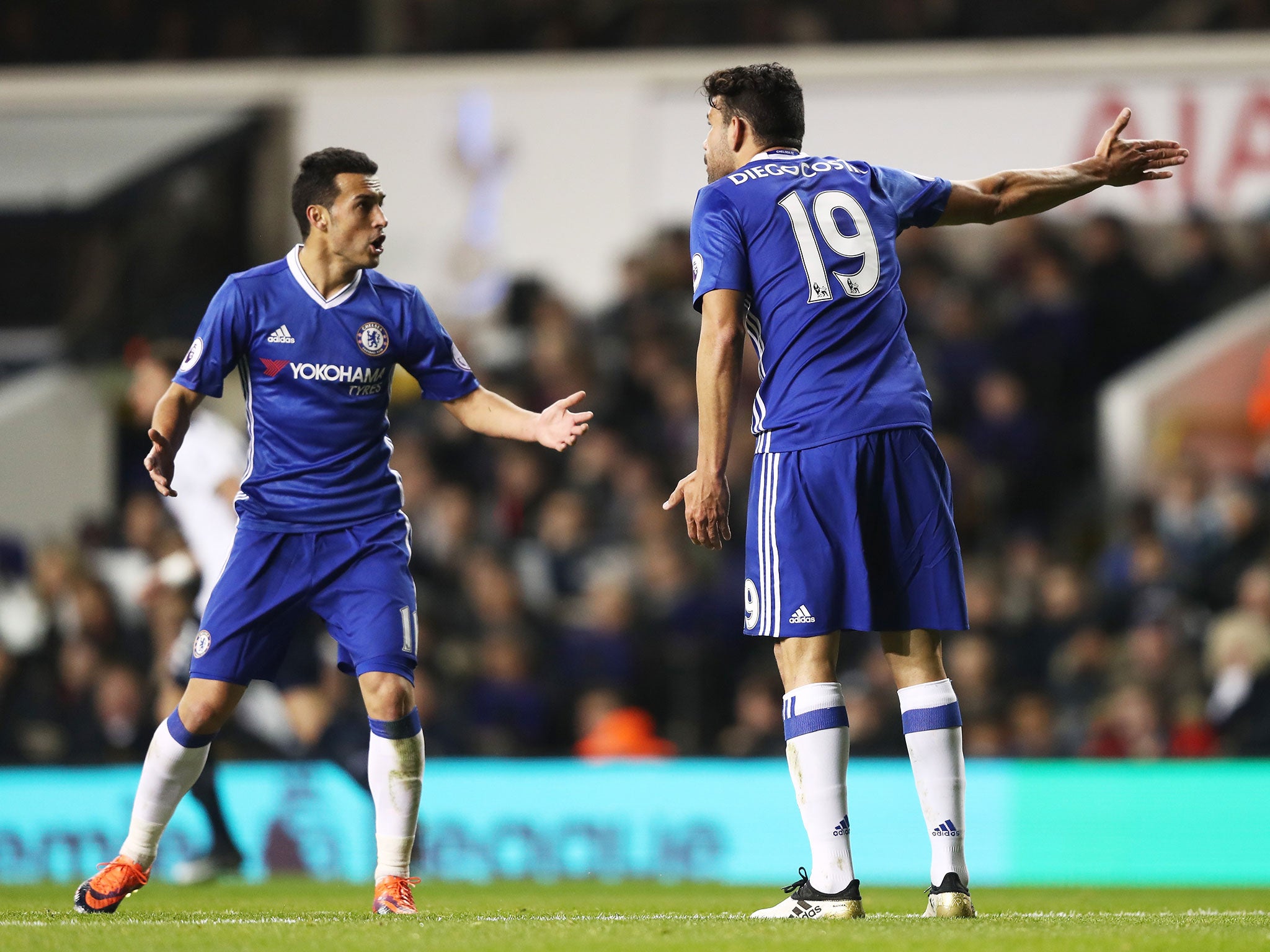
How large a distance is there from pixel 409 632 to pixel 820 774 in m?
1.49

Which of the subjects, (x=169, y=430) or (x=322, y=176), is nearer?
(x=169, y=430)

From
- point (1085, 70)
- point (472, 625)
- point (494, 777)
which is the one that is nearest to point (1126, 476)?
point (1085, 70)

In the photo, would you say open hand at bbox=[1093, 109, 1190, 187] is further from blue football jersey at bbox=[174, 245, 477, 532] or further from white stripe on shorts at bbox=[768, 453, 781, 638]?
blue football jersey at bbox=[174, 245, 477, 532]

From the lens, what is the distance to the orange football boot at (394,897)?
5.51m

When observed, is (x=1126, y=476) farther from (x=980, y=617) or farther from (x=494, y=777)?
(x=494, y=777)

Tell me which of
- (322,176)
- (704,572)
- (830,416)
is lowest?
(704,572)

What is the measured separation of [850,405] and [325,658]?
7.37 meters

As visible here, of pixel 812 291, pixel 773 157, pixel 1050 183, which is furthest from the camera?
pixel 1050 183

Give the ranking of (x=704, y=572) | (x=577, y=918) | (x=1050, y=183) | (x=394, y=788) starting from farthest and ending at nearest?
(x=704, y=572) < (x=394, y=788) < (x=1050, y=183) < (x=577, y=918)

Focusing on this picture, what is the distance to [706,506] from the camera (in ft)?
16.3

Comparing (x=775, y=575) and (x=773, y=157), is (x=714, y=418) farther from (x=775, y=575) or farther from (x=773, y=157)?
(x=773, y=157)

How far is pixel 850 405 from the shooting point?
507 centimetres

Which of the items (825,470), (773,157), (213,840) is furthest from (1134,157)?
(213,840)

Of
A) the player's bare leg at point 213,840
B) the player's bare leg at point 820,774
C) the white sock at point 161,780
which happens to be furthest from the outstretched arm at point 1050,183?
the player's bare leg at point 213,840
